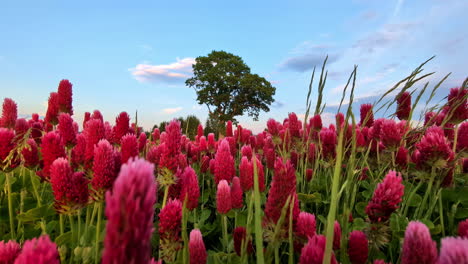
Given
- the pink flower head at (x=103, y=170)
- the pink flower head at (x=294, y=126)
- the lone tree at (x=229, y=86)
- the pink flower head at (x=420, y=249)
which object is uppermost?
the lone tree at (x=229, y=86)

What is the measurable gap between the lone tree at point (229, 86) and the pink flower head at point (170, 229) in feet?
160

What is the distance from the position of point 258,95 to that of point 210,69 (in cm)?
876

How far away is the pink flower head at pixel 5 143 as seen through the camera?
1.99 meters

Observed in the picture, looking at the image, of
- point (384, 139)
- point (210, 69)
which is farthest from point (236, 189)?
point (210, 69)

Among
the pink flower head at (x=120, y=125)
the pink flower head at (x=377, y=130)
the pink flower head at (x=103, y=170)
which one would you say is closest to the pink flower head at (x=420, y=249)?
the pink flower head at (x=103, y=170)

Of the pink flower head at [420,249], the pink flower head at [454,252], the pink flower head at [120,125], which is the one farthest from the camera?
the pink flower head at [120,125]

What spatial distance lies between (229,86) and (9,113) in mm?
48200

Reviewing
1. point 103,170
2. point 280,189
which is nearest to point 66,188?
point 103,170

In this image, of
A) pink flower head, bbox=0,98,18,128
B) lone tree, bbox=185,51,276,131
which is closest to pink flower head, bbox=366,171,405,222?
pink flower head, bbox=0,98,18,128

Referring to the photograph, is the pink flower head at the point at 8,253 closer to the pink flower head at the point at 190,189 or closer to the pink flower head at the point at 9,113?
the pink flower head at the point at 190,189

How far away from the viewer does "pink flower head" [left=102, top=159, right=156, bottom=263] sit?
50 centimetres

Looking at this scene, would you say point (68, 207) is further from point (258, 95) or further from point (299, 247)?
point (258, 95)

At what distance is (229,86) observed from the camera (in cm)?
5175

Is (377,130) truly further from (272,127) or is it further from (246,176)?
(246,176)
